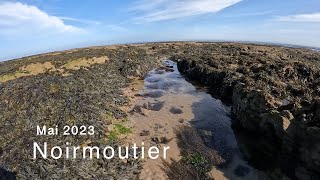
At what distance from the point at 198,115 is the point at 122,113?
852cm

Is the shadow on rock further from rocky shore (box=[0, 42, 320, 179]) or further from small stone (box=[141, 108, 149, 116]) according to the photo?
small stone (box=[141, 108, 149, 116])

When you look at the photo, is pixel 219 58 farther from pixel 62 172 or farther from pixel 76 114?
pixel 62 172

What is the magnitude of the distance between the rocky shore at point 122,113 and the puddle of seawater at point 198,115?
1.28 meters

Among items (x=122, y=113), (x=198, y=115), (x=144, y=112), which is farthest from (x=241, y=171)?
(x=122, y=113)

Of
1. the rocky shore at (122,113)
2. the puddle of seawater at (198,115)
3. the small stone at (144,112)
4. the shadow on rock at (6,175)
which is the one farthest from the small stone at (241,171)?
the shadow on rock at (6,175)

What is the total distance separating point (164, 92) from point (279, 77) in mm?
15581

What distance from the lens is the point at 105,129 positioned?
98.5 feet

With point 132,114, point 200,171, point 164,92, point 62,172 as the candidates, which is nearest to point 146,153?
point 200,171

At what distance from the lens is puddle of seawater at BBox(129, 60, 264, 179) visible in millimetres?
24016

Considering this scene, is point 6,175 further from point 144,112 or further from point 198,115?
point 198,115

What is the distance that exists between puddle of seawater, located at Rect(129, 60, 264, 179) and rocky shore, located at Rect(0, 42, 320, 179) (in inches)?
50.5

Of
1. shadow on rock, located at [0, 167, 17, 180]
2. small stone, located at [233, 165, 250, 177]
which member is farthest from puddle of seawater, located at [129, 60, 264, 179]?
shadow on rock, located at [0, 167, 17, 180]

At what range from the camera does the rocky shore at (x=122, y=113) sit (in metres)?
22.5

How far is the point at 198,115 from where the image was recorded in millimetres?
34125
